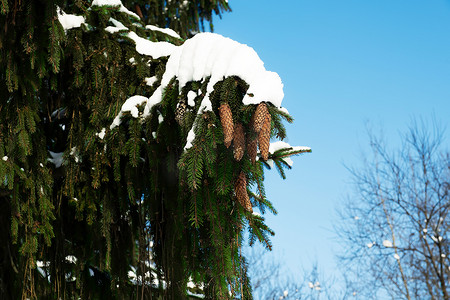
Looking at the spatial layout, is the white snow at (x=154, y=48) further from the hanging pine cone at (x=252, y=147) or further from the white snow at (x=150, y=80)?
the hanging pine cone at (x=252, y=147)

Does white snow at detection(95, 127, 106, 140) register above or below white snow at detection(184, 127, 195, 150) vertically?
above

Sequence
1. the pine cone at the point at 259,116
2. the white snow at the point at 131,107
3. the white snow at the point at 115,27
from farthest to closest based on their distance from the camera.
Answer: the white snow at the point at 115,27 → the white snow at the point at 131,107 → the pine cone at the point at 259,116

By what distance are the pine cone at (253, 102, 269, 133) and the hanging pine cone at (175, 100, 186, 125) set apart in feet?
1.31

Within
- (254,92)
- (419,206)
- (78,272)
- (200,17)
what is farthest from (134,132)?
(419,206)

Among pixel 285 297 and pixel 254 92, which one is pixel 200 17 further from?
pixel 285 297

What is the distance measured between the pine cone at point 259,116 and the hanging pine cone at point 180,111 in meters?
0.40

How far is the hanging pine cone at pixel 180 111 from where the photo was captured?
224 cm

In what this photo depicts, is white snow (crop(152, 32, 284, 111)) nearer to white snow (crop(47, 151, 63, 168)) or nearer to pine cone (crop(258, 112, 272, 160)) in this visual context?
pine cone (crop(258, 112, 272, 160))

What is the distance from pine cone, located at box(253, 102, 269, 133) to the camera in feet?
6.49

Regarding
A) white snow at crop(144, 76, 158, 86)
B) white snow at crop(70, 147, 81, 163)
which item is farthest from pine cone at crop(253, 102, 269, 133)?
white snow at crop(70, 147, 81, 163)

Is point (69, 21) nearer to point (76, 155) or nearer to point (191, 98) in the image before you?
point (76, 155)

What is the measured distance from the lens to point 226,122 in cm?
201

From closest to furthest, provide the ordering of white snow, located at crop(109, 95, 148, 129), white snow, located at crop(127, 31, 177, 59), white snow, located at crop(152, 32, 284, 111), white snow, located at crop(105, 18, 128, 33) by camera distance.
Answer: white snow, located at crop(152, 32, 284, 111)
white snow, located at crop(109, 95, 148, 129)
white snow, located at crop(127, 31, 177, 59)
white snow, located at crop(105, 18, 128, 33)

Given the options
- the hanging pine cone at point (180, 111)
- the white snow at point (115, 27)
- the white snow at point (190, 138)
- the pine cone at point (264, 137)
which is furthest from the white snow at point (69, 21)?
the pine cone at point (264, 137)
